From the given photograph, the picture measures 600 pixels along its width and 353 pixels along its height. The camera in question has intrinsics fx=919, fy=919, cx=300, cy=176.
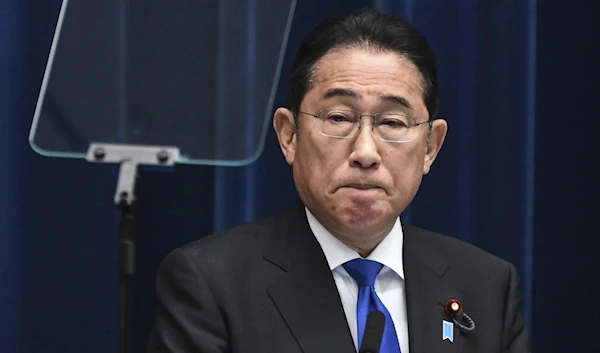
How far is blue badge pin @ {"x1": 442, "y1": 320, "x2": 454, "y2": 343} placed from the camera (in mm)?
1754

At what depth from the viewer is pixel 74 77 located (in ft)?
5.61

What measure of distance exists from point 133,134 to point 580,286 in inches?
55.9

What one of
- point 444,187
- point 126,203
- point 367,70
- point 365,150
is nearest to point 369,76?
point 367,70

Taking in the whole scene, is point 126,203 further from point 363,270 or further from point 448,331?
point 448,331

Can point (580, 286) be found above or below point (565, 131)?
below

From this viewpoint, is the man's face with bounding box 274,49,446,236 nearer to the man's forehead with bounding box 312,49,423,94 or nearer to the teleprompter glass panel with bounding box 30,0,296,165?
the man's forehead with bounding box 312,49,423,94

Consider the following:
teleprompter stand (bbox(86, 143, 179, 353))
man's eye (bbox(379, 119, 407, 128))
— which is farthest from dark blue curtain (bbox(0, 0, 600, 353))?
teleprompter stand (bbox(86, 143, 179, 353))

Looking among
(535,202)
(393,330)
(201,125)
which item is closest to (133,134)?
(201,125)

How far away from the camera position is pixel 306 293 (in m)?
1.71

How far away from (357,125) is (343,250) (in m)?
0.25

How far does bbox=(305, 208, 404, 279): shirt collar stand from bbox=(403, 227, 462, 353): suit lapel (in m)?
0.03

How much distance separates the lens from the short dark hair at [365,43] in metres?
1.77

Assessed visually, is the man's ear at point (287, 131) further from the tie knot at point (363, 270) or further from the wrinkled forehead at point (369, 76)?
the tie knot at point (363, 270)

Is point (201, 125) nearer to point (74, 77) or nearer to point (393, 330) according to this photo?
point (74, 77)
